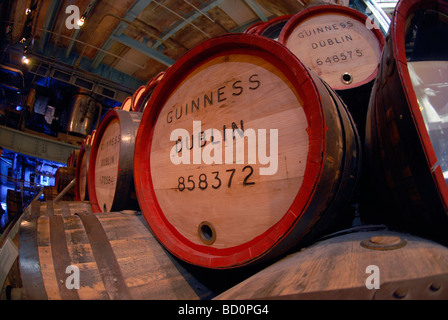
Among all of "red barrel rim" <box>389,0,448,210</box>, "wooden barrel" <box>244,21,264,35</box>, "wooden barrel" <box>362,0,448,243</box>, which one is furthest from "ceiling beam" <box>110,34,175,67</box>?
"red barrel rim" <box>389,0,448,210</box>

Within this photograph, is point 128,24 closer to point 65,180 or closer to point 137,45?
point 137,45

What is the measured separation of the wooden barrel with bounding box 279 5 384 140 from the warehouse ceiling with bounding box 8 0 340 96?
3.76 meters

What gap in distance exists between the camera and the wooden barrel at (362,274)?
1.42 feet

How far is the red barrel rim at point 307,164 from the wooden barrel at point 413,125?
0.23 meters

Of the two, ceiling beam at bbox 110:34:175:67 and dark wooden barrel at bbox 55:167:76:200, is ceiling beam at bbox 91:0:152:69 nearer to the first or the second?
ceiling beam at bbox 110:34:175:67

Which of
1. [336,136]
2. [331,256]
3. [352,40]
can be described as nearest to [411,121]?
[336,136]

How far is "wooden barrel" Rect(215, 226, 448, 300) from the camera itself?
1.42 ft

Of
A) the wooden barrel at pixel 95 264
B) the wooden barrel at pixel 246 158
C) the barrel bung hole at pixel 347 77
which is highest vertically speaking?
the barrel bung hole at pixel 347 77

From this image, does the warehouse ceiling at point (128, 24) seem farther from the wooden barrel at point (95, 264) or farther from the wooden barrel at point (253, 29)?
the wooden barrel at point (95, 264)

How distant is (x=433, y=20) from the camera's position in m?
0.83

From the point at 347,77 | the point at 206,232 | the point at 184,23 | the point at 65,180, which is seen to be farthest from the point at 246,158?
the point at 184,23

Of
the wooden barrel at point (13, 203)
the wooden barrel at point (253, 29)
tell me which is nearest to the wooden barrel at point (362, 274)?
the wooden barrel at point (253, 29)

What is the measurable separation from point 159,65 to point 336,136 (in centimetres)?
985

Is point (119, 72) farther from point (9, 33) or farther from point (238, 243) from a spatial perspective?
point (238, 243)
